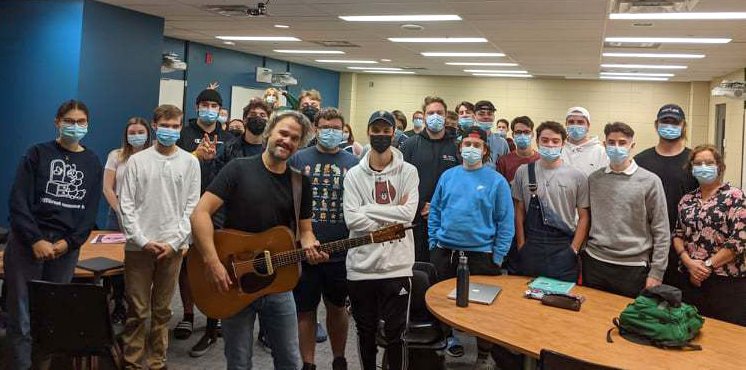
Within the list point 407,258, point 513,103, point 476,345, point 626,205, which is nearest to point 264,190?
point 407,258

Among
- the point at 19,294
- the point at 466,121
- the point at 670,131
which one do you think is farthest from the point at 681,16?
the point at 19,294

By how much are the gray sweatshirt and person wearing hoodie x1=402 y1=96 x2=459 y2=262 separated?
49.8 inches

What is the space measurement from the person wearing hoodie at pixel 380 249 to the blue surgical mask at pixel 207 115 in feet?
5.90

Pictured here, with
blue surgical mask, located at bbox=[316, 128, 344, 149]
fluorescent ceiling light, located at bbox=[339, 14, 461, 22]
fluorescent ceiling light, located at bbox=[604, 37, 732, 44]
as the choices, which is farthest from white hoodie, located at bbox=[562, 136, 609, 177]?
fluorescent ceiling light, located at bbox=[604, 37, 732, 44]

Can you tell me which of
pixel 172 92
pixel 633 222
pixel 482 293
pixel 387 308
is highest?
pixel 172 92

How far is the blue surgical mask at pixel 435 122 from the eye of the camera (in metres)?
4.37

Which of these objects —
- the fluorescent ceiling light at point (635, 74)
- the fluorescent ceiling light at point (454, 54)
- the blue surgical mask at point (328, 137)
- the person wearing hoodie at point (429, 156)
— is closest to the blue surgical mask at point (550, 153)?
the person wearing hoodie at point (429, 156)

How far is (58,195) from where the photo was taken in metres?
3.09

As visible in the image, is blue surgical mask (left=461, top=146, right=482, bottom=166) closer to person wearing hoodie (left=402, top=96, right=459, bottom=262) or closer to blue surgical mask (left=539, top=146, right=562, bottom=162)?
blue surgical mask (left=539, top=146, right=562, bottom=162)

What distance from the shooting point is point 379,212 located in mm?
2996

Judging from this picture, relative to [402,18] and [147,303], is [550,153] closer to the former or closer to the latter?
[147,303]

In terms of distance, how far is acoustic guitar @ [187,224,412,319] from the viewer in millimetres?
2527

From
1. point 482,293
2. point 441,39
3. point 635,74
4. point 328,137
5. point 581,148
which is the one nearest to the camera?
point 482,293

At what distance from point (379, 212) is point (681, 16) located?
4.83 m
